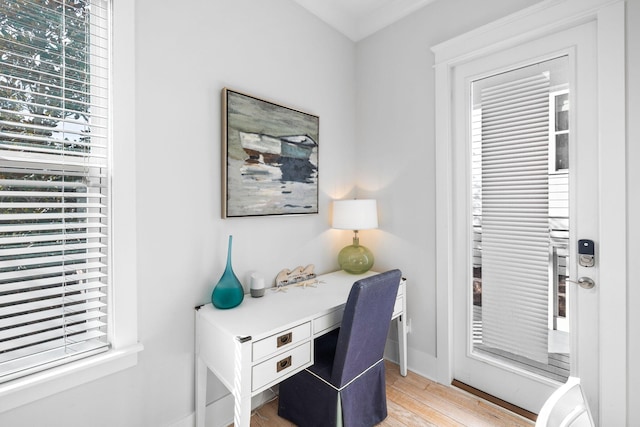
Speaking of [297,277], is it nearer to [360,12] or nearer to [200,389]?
[200,389]

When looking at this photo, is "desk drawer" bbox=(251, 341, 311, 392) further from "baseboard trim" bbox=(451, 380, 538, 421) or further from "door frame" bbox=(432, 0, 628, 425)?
"door frame" bbox=(432, 0, 628, 425)

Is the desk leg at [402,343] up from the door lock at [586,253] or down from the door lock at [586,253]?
down

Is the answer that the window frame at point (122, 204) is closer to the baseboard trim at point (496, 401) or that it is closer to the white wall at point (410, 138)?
the white wall at point (410, 138)

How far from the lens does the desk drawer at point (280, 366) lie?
1.29m

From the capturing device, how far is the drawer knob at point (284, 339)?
1.36m

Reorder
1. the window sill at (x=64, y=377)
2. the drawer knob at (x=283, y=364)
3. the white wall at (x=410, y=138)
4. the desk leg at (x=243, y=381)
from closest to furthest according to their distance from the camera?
the window sill at (x=64, y=377) → the desk leg at (x=243, y=381) → the drawer knob at (x=283, y=364) → the white wall at (x=410, y=138)

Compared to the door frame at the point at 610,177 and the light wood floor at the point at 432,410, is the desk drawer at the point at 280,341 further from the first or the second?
the door frame at the point at 610,177

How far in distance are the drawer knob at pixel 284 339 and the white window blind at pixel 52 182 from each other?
2.51 ft

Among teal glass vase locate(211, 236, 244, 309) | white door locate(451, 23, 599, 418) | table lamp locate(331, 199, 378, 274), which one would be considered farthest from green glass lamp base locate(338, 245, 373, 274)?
teal glass vase locate(211, 236, 244, 309)

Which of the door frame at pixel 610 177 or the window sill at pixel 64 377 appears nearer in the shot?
the window sill at pixel 64 377

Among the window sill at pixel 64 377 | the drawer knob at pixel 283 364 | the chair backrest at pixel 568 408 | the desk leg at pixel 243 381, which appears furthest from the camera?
the drawer knob at pixel 283 364

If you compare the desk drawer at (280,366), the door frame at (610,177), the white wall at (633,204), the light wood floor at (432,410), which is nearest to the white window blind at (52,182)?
the desk drawer at (280,366)

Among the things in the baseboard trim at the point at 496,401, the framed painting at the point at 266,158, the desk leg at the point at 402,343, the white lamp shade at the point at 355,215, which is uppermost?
the framed painting at the point at 266,158

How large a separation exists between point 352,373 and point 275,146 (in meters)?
1.40
